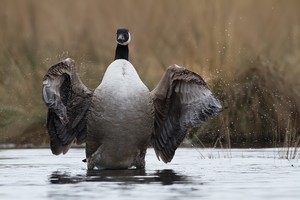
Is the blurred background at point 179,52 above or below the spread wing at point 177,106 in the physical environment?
above

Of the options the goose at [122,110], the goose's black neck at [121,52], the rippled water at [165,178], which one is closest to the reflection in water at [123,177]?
the rippled water at [165,178]

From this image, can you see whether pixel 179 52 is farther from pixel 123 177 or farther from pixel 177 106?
pixel 123 177

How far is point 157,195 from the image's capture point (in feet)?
39.5

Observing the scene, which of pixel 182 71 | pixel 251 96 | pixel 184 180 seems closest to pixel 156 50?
pixel 251 96

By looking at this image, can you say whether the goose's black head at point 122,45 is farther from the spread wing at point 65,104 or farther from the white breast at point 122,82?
the spread wing at point 65,104

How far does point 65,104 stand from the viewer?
16359 mm

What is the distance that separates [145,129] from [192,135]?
17.1ft

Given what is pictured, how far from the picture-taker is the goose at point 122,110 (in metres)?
15.5

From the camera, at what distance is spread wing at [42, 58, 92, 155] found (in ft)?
51.4

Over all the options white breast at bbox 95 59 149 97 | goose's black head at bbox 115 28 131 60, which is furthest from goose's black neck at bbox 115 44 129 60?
white breast at bbox 95 59 149 97

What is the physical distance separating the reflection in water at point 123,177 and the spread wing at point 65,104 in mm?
1083

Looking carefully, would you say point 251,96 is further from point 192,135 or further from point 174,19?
point 174,19

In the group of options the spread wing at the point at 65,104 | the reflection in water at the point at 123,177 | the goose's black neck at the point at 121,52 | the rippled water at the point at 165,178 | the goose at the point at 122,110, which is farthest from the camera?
the goose's black neck at the point at 121,52

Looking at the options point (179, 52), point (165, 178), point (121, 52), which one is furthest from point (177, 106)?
point (179, 52)
